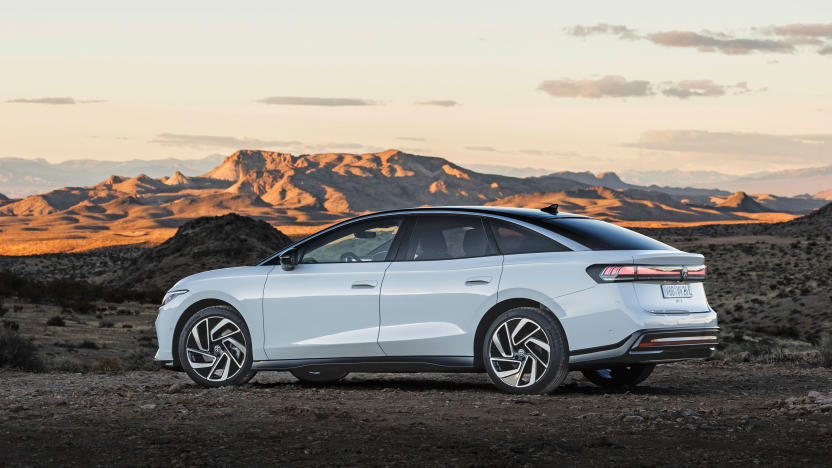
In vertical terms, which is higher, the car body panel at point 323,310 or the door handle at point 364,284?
the door handle at point 364,284

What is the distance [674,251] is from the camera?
32.2 ft

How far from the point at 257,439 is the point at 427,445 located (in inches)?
49.6

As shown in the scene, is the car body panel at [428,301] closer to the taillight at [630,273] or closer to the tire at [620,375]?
the taillight at [630,273]

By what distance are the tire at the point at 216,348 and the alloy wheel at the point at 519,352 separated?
2731 millimetres

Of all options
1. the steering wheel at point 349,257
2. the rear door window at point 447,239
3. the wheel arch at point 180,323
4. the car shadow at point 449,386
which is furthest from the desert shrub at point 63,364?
the rear door window at point 447,239

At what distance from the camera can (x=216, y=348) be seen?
1109cm

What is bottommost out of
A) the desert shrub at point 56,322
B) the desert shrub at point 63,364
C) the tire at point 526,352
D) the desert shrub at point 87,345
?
the desert shrub at point 56,322

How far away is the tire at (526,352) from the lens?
957 cm

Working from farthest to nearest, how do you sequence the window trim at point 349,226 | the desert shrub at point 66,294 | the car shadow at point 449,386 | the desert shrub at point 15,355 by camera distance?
the desert shrub at point 66,294 → the desert shrub at point 15,355 → the car shadow at point 449,386 → the window trim at point 349,226

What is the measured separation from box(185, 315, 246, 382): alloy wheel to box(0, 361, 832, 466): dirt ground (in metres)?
0.28

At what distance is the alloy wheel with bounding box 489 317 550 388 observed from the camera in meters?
9.69

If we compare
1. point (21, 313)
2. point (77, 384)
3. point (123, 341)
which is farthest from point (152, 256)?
point (77, 384)

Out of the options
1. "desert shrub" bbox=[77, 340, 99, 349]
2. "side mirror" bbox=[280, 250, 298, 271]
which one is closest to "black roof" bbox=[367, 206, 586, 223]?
"side mirror" bbox=[280, 250, 298, 271]

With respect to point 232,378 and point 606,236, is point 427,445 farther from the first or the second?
point 232,378
